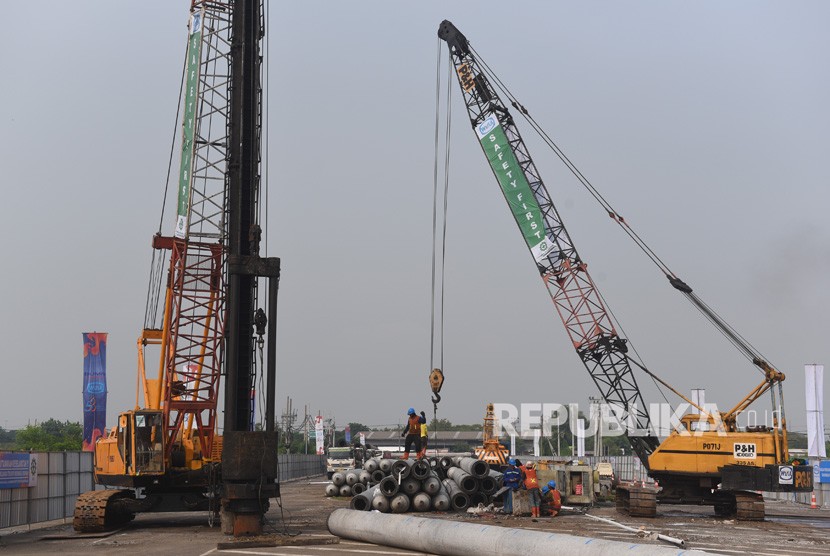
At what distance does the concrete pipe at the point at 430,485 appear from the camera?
28.6 metres

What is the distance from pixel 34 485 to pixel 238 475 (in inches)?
416

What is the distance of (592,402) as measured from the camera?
67.6m

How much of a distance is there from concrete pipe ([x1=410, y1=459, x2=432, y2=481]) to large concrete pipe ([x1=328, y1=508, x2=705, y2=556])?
16.0 feet

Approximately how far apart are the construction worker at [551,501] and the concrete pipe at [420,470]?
12.1 ft

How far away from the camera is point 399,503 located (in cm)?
2775

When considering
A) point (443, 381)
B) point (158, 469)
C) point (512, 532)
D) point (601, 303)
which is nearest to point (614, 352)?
point (601, 303)

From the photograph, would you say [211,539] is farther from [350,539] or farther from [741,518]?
[741,518]

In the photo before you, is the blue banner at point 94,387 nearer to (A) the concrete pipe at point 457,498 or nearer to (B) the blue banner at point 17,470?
(B) the blue banner at point 17,470

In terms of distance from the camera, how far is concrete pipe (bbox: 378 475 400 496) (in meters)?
27.7

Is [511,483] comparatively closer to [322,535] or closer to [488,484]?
→ [488,484]

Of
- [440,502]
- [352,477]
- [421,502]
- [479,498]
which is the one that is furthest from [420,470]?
[352,477]

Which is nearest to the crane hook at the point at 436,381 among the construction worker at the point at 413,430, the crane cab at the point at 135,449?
the construction worker at the point at 413,430

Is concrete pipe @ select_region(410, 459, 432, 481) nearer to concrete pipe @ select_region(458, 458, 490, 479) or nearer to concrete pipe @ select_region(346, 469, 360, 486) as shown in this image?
concrete pipe @ select_region(458, 458, 490, 479)

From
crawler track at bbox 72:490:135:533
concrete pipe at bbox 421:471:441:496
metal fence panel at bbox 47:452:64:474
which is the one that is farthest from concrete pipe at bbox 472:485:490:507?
metal fence panel at bbox 47:452:64:474
